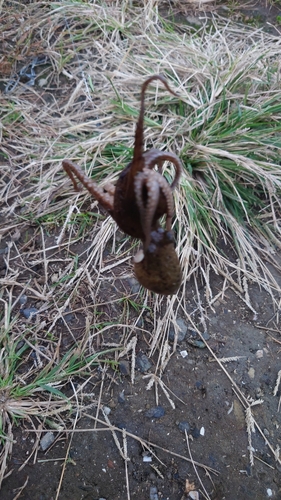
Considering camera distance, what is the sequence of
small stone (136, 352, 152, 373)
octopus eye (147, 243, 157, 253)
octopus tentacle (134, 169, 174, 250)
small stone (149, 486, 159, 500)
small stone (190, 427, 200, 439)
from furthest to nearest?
small stone (136, 352, 152, 373) < small stone (190, 427, 200, 439) < small stone (149, 486, 159, 500) < octopus eye (147, 243, 157, 253) < octopus tentacle (134, 169, 174, 250)

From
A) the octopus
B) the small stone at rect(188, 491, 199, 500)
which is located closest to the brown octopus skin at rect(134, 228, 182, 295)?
the octopus

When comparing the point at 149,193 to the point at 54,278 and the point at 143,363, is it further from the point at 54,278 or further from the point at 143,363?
the point at 54,278

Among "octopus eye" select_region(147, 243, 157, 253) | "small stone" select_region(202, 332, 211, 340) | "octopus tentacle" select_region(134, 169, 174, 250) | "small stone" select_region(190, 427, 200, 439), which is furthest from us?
"small stone" select_region(202, 332, 211, 340)

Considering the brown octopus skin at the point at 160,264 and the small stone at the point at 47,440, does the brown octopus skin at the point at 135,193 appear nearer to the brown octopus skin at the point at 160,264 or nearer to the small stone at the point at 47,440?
the brown octopus skin at the point at 160,264

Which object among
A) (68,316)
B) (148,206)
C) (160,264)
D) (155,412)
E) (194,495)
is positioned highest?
(148,206)

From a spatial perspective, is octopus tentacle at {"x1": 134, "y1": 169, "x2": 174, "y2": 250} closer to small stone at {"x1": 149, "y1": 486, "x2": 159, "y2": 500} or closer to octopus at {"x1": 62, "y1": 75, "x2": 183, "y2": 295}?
octopus at {"x1": 62, "y1": 75, "x2": 183, "y2": 295}

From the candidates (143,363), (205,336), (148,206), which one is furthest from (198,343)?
(148,206)
